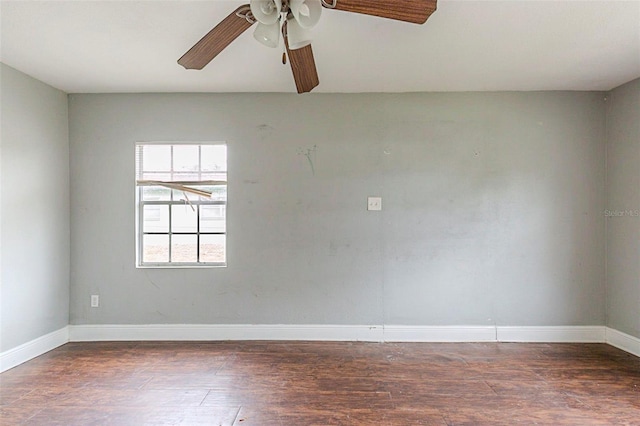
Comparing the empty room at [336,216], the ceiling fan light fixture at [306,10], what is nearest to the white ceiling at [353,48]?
the empty room at [336,216]

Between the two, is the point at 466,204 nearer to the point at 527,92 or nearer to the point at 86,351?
the point at 527,92

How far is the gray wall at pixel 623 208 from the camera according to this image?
10.4 feet

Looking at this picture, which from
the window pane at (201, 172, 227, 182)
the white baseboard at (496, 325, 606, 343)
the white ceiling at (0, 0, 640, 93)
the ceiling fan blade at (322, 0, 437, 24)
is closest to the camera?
the ceiling fan blade at (322, 0, 437, 24)

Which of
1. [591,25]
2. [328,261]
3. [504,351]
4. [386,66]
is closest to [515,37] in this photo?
[591,25]

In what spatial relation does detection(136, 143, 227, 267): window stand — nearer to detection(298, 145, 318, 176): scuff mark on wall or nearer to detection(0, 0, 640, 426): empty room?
detection(0, 0, 640, 426): empty room

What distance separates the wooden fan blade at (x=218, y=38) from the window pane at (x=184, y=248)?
1908mm

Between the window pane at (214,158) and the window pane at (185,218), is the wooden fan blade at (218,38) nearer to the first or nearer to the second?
the window pane at (214,158)

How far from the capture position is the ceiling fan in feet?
5.05

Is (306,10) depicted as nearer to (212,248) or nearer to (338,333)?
(212,248)

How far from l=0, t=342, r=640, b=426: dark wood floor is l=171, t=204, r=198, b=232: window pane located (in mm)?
1091

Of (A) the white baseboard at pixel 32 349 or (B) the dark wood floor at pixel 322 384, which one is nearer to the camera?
(B) the dark wood floor at pixel 322 384

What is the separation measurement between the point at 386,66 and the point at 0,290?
11.3ft

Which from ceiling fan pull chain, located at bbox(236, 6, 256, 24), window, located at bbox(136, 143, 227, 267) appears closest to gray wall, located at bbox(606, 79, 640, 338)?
ceiling fan pull chain, located at bbox(236, 6, 256, 24)

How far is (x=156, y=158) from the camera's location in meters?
3.61
